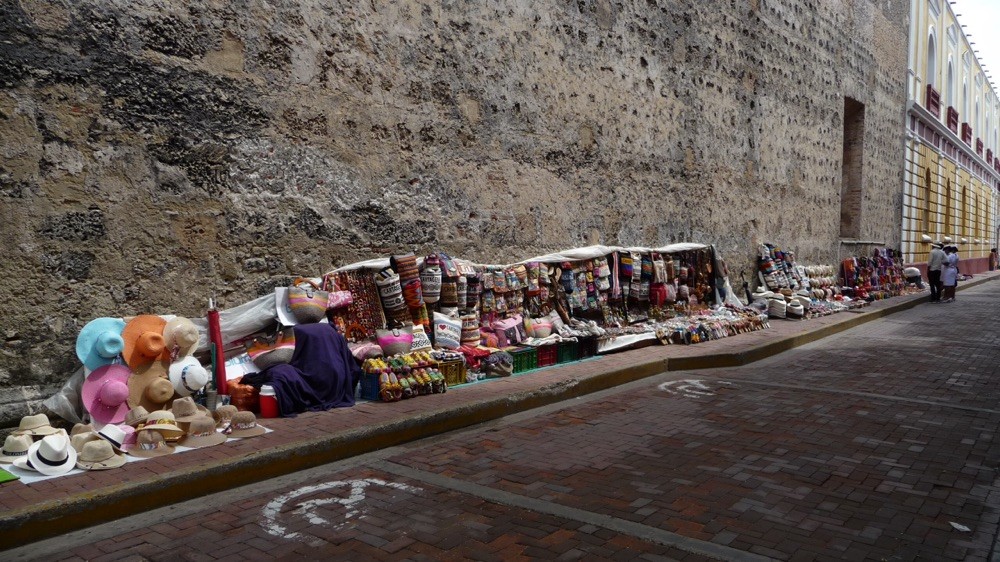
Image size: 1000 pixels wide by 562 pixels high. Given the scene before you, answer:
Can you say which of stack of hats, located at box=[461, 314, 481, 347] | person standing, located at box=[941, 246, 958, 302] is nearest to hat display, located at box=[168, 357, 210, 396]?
stack of hats, located at box=[461, 314, 481, 347]

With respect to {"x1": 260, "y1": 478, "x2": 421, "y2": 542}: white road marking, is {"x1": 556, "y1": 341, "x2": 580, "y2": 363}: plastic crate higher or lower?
higher

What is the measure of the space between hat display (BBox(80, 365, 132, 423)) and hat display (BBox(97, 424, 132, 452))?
0.31 metres

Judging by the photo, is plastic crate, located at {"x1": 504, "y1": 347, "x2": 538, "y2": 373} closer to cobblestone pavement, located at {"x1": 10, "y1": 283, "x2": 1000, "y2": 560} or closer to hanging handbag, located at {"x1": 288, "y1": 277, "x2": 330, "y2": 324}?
cobblestone pavement, located at {"x1": 10, "y1": 283, "x2": 1000, "y2": 560}

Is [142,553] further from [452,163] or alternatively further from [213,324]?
[452,163]

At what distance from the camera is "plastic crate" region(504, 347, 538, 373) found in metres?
7.53

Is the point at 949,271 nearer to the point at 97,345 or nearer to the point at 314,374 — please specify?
the point at 314,374

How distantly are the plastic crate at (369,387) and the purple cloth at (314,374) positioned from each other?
5.6 inches

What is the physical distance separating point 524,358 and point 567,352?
786mm

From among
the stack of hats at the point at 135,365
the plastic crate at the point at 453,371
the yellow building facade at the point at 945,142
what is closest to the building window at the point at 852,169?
the yellow building facade at the point at 945,142

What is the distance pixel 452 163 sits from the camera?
26.1 ft

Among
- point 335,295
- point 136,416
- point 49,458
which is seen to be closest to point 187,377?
point 136,416

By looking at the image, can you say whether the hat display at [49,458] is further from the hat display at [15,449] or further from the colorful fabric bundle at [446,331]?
→ the colorful fabric bundle at [446,331]

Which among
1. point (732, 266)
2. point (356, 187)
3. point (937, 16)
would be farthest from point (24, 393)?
point (937, 16)

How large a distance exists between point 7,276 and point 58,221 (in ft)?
1.59
